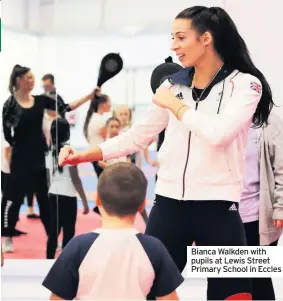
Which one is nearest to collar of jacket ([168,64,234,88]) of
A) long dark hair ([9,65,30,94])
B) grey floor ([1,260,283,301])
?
grey floor ([1,260,283,301])

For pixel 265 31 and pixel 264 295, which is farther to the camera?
pixel 265 31

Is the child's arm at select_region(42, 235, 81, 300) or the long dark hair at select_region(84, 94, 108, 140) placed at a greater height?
the long dark hair at select_region(84, 94, 108, 140)

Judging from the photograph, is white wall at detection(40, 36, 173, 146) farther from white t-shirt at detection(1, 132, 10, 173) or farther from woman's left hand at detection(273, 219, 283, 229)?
woman's left hand at detection(273, 219, 283, 229)

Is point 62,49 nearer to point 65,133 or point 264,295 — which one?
point 65,133

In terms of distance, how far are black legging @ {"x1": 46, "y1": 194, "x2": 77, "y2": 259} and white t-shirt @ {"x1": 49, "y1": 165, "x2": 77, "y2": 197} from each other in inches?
1.1

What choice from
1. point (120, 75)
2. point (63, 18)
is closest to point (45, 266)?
point (120, 75)

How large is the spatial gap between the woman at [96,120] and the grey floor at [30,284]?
1.92 ft

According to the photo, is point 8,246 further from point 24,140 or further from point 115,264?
point 115,264

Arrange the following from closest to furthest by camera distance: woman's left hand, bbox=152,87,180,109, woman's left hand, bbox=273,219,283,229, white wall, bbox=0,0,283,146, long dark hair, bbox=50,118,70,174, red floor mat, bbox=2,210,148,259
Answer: woman's left hand, bbox=152,87,180,109
woman's left hand, bbox=273,219,283,229
white wall, bbox=0,0,283,146
long dark hair, bbox=50,118,70,174
red floor mat, bbox=2,210,148,259

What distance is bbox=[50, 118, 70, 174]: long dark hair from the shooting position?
2.91m

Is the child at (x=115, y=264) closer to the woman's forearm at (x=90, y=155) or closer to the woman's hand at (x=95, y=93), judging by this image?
the woman's forearm at (x=90, y=155)

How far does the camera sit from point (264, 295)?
2137 mm

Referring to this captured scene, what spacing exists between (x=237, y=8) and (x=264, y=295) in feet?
4.07

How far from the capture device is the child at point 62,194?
9.59 feet
